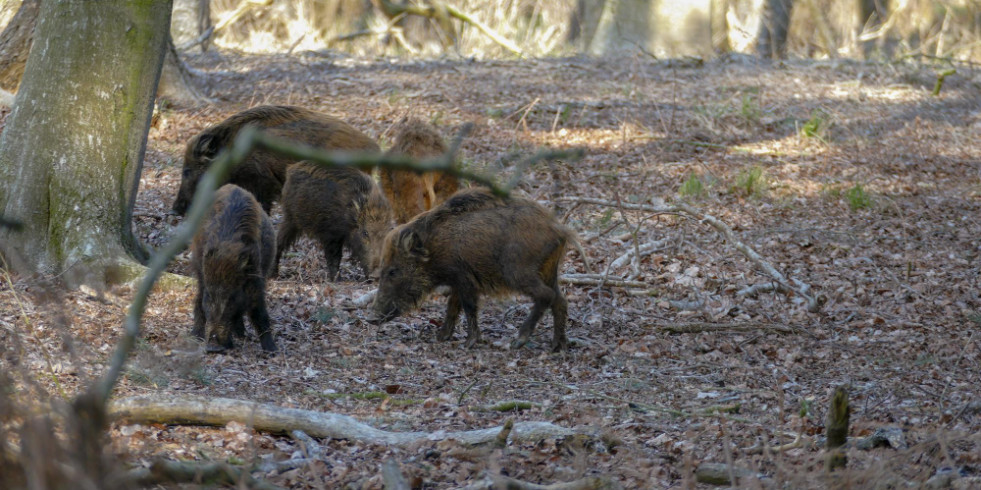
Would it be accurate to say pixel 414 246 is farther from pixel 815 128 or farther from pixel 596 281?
pixel 815 128

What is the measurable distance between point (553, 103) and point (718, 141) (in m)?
2.27

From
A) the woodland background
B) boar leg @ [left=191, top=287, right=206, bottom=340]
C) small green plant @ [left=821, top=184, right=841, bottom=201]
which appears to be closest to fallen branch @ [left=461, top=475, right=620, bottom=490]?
the woodland background

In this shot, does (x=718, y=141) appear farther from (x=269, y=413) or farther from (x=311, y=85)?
(x=269, y=413)

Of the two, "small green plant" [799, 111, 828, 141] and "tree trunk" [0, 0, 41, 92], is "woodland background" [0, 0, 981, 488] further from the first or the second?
"tree trunk" [0, 0, 41, 92]

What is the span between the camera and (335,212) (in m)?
8.59

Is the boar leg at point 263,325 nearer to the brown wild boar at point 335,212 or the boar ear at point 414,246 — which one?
the boar ear at point 414,246

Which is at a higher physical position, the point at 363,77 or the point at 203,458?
the point at 363,77

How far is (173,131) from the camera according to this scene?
435 inches

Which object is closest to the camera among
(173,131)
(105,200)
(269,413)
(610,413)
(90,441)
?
(90,441)

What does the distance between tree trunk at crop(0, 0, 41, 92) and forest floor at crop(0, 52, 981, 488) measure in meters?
1.78

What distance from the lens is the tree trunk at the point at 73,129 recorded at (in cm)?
695

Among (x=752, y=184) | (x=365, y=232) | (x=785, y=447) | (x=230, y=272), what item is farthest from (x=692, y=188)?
(x=785, y=447)

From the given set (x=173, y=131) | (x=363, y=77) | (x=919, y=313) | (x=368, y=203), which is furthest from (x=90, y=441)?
(x=363, y=77)

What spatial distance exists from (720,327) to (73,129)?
5143 millimetres
